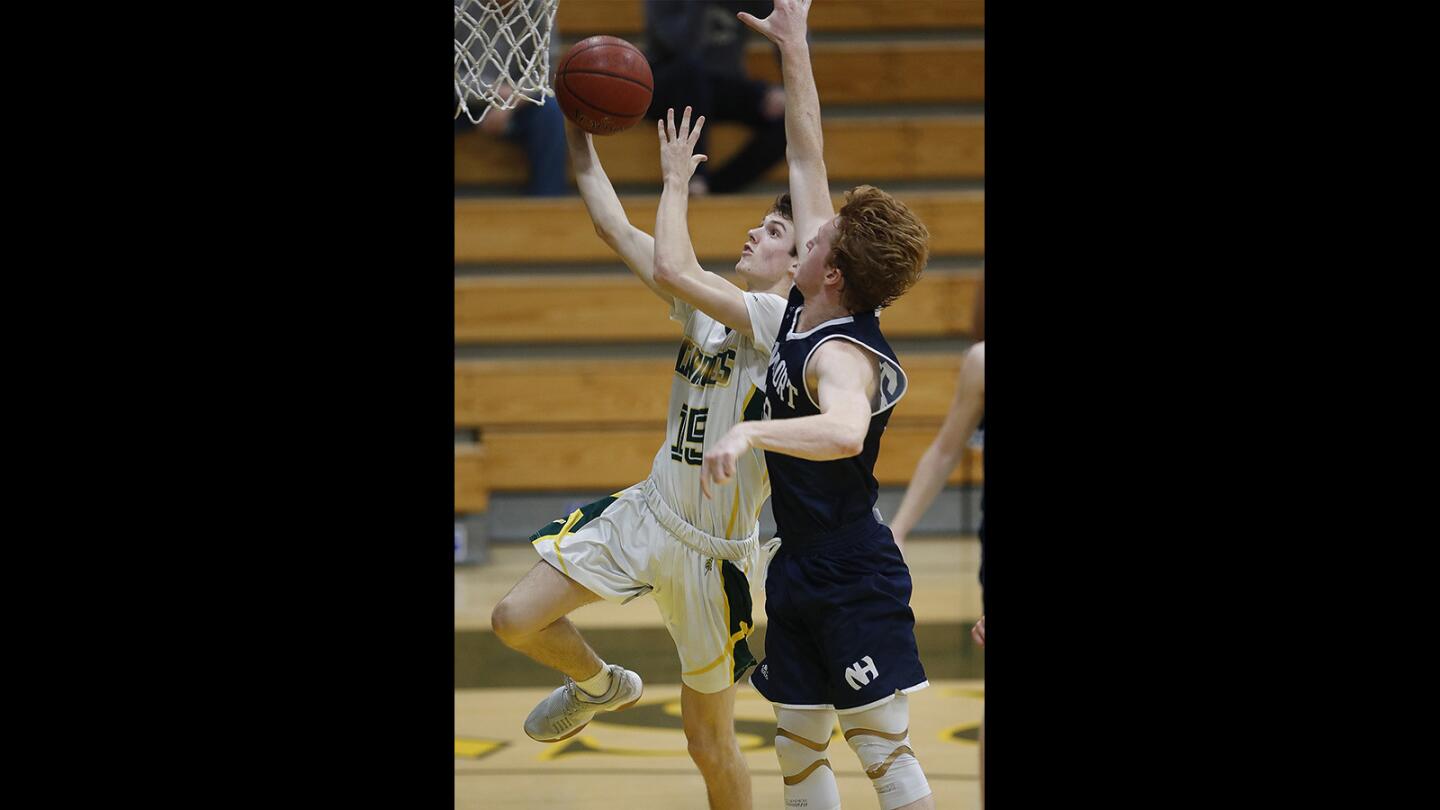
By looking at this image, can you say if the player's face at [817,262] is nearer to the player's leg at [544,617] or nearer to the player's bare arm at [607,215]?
the player's bare arm at [607,215]

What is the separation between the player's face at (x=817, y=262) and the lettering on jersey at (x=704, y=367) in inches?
21.6

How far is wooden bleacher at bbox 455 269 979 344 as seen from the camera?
8555 millimetres

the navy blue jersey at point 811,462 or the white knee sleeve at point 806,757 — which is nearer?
the navy blue jersey at point 811,462

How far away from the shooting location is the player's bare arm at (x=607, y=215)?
3.63 meters

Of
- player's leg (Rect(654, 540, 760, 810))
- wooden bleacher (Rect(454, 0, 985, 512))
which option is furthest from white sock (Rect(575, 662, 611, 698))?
wooden bleacher (Rect(454, 0, 985, 512))

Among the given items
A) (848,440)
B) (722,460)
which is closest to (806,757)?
(848,440)

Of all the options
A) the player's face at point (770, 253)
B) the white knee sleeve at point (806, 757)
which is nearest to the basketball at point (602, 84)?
the player's face at point (770, 253)

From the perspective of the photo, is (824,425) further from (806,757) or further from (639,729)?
(639,729)

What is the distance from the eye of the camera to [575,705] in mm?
3771

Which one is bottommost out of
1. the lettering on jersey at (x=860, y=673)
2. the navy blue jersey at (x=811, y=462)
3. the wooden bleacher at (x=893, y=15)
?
the lettering on jersey at (x=860, y=673)

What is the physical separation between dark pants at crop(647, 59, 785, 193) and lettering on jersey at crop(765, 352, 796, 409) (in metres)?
5.14

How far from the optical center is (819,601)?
9.98ft

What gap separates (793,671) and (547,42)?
6.77 feet

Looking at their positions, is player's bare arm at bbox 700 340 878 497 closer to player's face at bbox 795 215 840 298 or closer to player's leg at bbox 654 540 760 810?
player's face at bbox 795 215 840 298
